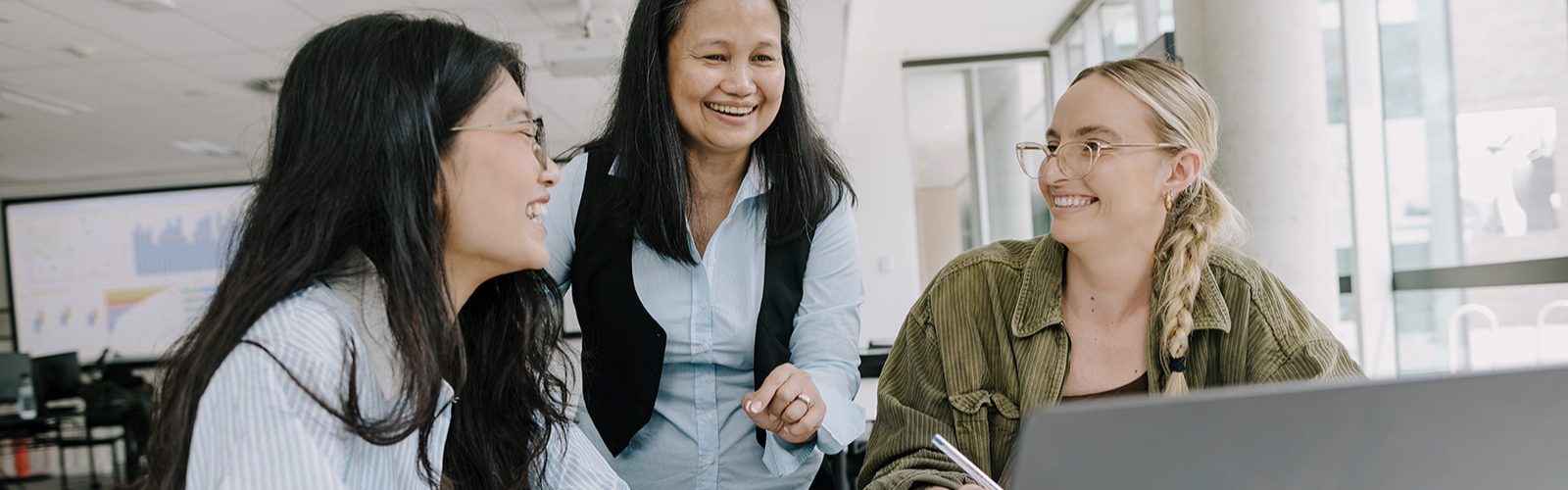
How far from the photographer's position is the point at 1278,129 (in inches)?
101

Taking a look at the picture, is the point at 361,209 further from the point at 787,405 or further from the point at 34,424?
the point at 34,424

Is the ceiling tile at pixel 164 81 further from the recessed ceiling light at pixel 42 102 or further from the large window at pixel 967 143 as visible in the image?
the large window at pixel 967 143

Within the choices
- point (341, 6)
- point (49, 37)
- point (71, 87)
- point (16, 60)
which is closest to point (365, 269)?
point (341, 6)

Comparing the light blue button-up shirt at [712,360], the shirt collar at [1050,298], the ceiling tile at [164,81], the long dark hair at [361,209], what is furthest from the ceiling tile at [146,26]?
the shirt collar at [1050,298]

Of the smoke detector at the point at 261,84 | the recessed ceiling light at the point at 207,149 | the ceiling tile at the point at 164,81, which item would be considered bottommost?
the recessed ceiling light at the point at 207,149

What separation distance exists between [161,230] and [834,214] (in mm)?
9491

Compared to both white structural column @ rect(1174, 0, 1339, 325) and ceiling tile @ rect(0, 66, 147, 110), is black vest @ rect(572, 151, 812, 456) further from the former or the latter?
ceiling tile @ rect(0, 66, 147, 110)

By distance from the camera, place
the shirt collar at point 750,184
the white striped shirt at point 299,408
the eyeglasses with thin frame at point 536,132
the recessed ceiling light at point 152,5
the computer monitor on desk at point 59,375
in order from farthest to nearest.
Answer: the computer monitor on desk at point 59,375
the recessed ceiling light at point 152,5
the shirt collar at point 750,184
the eyeglasses with thin frame at point 536,132
the white striped shirt at point 299,408

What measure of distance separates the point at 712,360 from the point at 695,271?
127 mm

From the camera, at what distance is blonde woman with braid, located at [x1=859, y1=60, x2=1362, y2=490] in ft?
4.20

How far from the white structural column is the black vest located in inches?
67.9

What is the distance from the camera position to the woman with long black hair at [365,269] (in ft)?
2.37

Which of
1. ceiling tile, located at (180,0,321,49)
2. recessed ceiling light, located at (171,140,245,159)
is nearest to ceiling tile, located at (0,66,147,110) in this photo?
ceiling tile, located at (180,0,321,49)

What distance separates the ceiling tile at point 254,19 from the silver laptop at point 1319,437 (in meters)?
4.39
